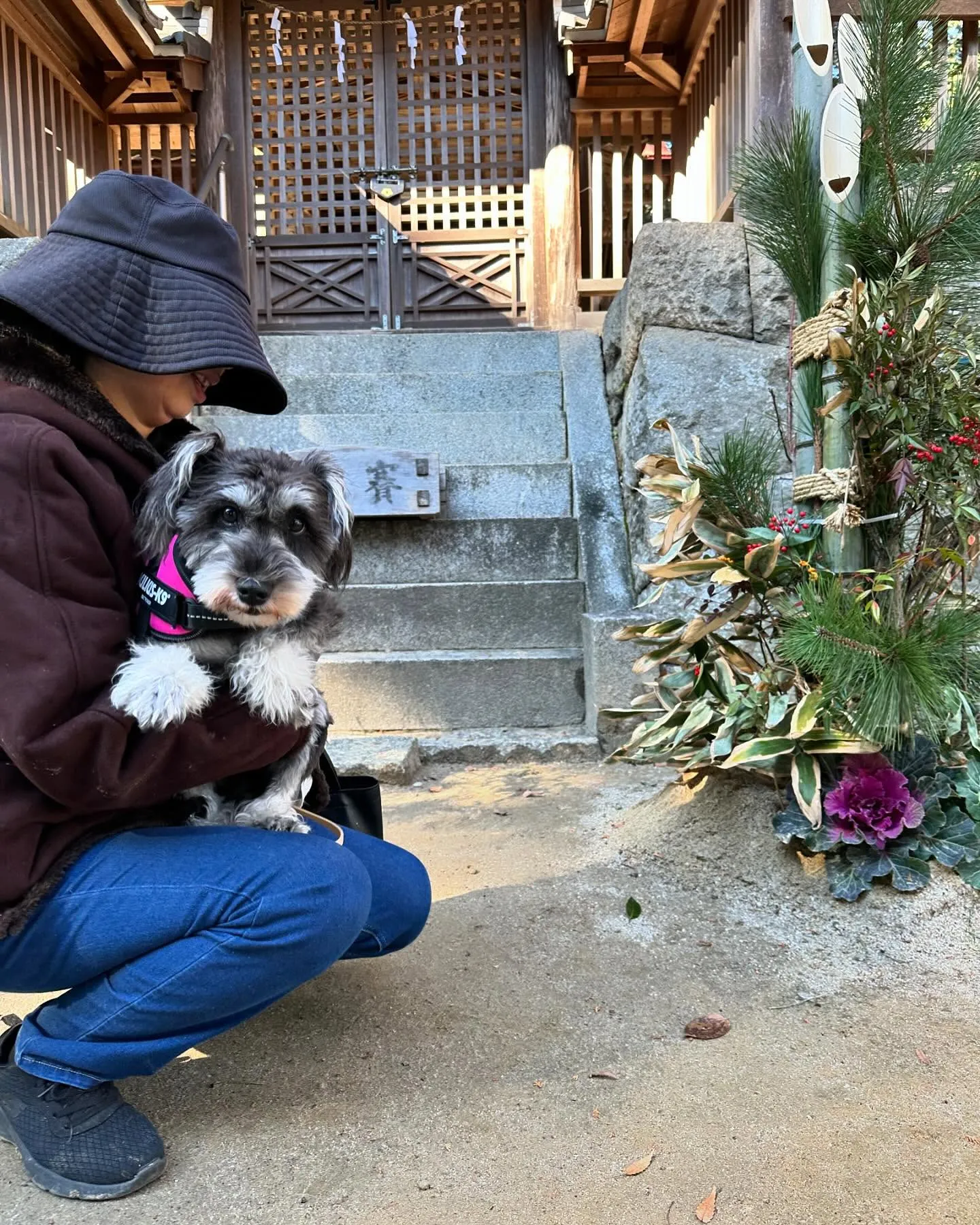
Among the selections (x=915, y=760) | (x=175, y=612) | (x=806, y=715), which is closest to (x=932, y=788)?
(x=915, y=760)

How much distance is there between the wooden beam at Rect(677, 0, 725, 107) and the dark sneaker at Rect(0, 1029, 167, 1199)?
6749 millimetres

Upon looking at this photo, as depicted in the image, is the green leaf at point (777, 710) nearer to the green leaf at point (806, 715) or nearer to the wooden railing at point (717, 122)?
the green leaf at point (806, 715)

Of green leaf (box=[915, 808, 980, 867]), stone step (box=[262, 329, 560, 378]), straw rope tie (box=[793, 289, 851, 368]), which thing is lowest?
green leaf (box=[915, 808, 980, 867])

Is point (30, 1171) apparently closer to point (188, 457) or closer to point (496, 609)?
point (188, 457)

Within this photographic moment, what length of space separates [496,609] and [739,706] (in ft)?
6.96

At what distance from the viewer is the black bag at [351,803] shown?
246 centimetres

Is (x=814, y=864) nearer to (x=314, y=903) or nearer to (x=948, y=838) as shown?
(x=948, y=838)

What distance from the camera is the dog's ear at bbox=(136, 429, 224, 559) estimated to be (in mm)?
1811

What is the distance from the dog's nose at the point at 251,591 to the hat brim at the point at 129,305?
0.42 meters

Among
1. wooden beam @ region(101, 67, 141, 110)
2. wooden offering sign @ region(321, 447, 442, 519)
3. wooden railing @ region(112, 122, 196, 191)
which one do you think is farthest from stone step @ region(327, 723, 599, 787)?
wooden beam @ region(101, 67, 141, 110)

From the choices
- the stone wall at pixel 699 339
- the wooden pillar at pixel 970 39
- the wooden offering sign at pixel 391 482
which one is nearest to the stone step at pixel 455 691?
the stone wall at pixel 699 339

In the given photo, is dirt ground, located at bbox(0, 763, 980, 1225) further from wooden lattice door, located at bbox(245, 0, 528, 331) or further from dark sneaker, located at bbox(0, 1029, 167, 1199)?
wooden lattice door, located at bbox(245, 0, 528, 331)

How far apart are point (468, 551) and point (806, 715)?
8.96 ft

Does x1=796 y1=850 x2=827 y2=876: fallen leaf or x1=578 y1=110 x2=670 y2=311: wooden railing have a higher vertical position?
x1=578 y1=110 x2=670 y2=311: wooden railing
